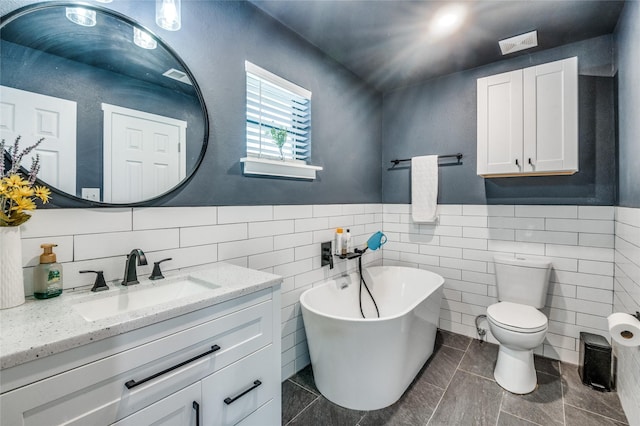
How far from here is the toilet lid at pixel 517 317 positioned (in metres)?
1.91

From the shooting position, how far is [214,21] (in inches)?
64.9

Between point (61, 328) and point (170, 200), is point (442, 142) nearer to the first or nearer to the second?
point (170, 200)

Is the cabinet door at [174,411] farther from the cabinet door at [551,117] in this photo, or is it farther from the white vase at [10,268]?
the cabinet door at [551,117]

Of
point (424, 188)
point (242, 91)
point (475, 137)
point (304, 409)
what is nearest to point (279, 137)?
point (242, 91)

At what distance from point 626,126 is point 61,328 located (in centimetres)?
308

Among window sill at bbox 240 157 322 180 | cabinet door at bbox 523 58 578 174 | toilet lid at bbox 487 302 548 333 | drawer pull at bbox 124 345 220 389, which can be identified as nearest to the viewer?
drawer pull at bbox 124 345 220 389

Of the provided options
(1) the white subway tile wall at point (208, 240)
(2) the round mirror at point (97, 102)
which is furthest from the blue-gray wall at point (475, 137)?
(2) the round mirror at point (97, 102)

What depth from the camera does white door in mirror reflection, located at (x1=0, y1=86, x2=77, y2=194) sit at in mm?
1014

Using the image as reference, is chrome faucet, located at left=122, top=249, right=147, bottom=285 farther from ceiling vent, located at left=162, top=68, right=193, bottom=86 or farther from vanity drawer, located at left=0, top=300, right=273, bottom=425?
ceiling vent, located at left=162, top=68, right=193, bottom=86

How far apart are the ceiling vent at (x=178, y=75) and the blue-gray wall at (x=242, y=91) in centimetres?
8

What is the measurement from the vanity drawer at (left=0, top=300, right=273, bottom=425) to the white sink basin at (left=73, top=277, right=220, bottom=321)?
0.74 ft

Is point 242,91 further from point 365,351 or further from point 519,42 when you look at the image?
point 519,42

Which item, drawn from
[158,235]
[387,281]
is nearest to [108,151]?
[158,235]

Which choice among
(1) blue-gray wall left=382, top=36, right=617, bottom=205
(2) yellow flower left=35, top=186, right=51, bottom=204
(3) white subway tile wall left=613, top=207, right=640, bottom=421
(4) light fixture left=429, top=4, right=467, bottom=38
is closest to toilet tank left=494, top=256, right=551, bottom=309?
(3) white subway tile wall left=613, top=207, right=640, bottom=421
